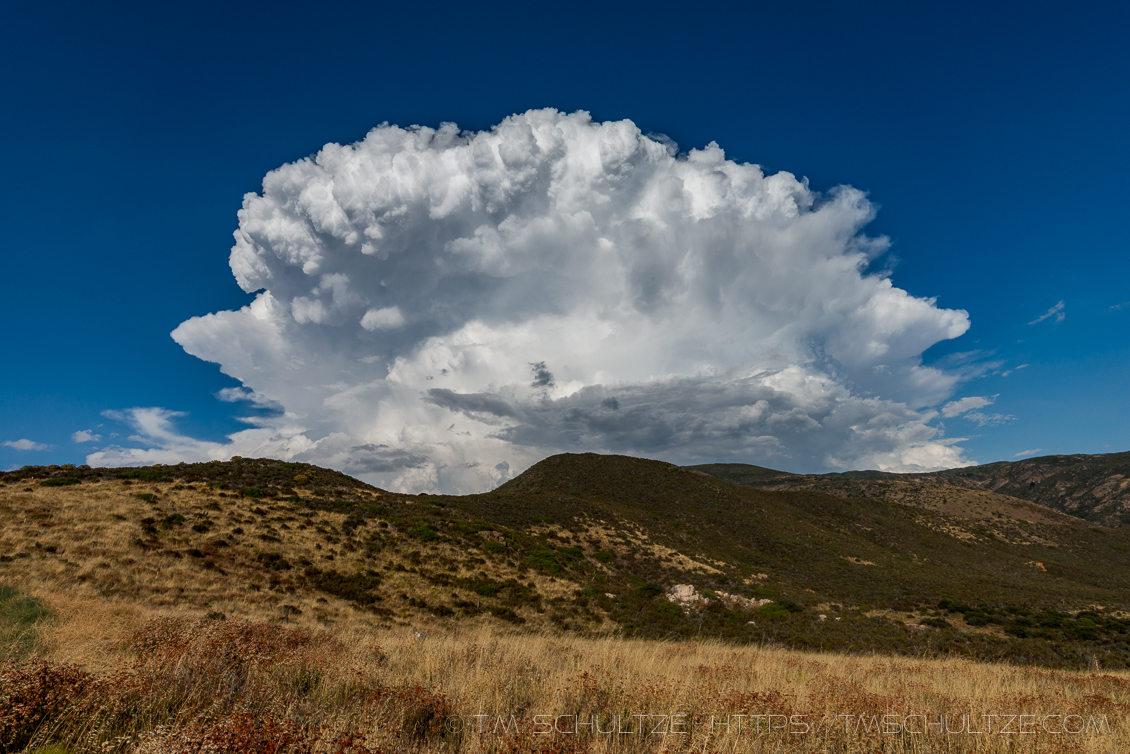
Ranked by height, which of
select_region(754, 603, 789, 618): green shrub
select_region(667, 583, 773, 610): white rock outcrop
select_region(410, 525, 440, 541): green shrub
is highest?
select_region(410, 525, 440, 541): green shrub

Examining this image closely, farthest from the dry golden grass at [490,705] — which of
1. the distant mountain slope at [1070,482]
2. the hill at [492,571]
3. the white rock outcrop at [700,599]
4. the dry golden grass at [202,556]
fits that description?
the distant mountain slope at [1070,482]

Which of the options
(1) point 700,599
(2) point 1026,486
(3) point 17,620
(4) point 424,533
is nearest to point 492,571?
(4) point 424,533

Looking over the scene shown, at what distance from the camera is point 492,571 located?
31.9 meters

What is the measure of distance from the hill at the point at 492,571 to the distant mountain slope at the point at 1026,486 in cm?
3968

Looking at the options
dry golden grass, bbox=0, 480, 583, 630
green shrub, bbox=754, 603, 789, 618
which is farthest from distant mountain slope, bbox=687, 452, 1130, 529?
dry golden grass, bbox=0, 480, 583, 630

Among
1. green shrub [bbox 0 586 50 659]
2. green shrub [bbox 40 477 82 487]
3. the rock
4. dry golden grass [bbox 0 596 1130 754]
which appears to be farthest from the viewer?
the rock

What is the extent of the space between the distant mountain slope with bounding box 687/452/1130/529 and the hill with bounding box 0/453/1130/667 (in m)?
39.7

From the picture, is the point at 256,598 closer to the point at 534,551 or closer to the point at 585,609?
the point at 585,609

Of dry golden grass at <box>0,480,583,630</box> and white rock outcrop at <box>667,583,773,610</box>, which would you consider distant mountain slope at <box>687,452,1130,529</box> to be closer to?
white rock outcrop at <box>667,583,773,610</box>

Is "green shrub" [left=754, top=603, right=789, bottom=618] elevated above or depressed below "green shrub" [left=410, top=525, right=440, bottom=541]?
below

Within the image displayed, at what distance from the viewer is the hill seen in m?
21.6

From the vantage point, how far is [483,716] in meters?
6.33

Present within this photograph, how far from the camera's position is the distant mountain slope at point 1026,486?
101 metres

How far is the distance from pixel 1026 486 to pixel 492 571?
217202 mm
